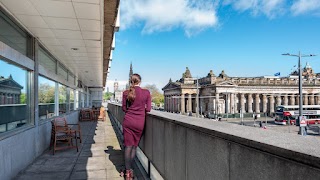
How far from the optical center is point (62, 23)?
5.76 metres

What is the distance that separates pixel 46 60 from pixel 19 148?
4.03 metres

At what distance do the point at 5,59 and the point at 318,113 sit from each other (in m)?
64.2

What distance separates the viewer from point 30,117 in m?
6.75

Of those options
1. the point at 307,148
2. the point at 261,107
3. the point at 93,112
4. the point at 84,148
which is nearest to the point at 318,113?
the point at 261,107

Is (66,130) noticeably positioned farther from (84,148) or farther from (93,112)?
(93,112)

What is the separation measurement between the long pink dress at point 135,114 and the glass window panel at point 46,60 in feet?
14.9

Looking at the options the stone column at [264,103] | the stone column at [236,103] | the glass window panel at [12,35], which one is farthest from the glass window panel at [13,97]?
the stone column at [264,103]

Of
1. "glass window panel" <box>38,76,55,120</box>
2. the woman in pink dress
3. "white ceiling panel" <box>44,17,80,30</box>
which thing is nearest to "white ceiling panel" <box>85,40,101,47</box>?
"white ceiling panel" <box>44,17,80,30</box>

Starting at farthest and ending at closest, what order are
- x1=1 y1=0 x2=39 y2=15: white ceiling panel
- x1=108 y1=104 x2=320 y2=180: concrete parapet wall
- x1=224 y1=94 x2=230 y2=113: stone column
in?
x1=224 y1=94 x2=230 y2=113: stone column < x1=1 y1=0 x2=39 y2=15: white ceiling panel < x1=108 y1=104 x2=320 y2=180: concrete parapet wall

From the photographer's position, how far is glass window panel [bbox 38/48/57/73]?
7941mm

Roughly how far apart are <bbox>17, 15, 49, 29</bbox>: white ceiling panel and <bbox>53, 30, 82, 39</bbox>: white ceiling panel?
0.46 meters

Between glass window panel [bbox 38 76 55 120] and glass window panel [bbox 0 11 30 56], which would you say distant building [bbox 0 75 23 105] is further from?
glass window panel [bbox 38 76 55 120]

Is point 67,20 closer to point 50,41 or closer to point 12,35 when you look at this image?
point 12,35

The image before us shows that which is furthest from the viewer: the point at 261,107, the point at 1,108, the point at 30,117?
the point at 261,107
